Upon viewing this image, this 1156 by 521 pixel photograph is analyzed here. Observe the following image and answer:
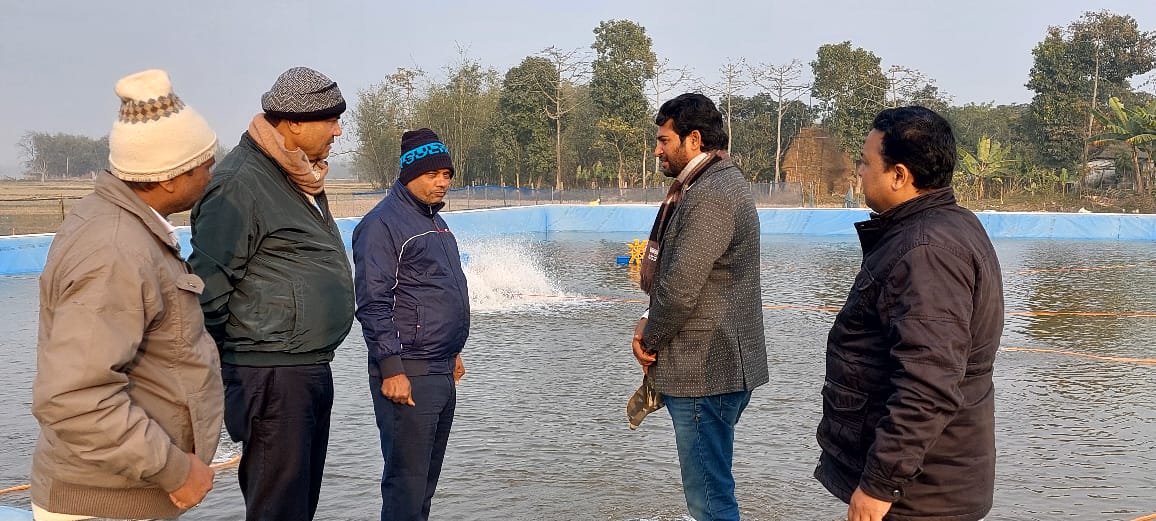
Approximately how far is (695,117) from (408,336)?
129 centimetres

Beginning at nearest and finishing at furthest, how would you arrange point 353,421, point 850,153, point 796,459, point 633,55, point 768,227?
point 796,459
point 353,421
point 768,227
point 850,153
point 633,55

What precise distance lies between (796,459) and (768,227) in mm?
23864

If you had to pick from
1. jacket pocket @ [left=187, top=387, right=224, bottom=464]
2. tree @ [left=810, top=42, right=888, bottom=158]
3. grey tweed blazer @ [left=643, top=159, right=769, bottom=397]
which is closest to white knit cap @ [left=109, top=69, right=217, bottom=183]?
jacket pocket @ [left=187, top=387, right=224, bottom=464]

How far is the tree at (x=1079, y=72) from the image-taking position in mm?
38312

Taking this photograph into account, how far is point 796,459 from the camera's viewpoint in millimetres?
5340

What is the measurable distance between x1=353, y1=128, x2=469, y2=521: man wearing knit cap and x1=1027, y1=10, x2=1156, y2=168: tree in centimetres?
4009

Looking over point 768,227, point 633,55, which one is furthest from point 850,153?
point 768,227

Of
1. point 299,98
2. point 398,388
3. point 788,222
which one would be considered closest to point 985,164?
point 788,222

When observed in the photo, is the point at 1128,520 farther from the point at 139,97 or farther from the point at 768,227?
the point at 768,227

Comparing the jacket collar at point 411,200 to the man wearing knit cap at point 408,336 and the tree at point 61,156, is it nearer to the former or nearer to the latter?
the man wearing knit cap at point 408,336

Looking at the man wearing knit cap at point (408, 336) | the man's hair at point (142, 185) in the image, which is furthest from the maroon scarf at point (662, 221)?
the man's hair at point (142, 185)

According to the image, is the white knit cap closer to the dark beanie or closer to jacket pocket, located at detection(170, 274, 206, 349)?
jacket pocket, located at detection(170, 274, 206, 349)

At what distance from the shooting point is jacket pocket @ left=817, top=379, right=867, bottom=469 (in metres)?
2.48

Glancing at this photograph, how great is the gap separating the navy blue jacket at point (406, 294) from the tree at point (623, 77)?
43.1 m
